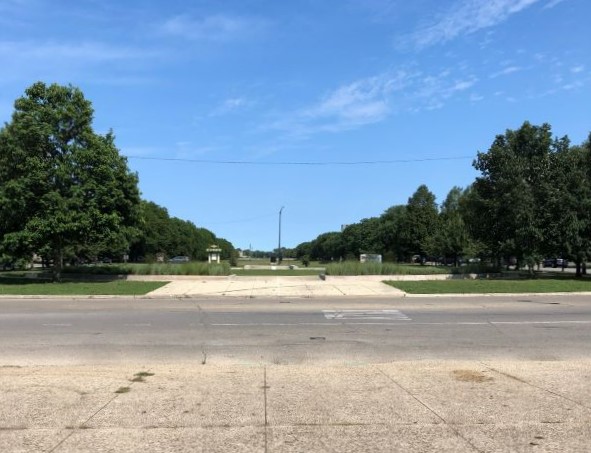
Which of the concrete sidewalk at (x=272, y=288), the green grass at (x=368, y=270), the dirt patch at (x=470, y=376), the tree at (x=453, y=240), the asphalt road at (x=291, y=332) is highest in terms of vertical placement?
the tree at (x=453, y=240)

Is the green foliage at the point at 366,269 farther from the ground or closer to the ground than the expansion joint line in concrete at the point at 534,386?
farther from the ground

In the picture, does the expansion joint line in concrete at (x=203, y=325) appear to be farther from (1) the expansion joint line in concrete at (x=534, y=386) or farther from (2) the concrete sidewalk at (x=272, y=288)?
(2) the concrete sidewalk at (x=272, y=288)

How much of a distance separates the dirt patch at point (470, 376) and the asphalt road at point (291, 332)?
197 cm

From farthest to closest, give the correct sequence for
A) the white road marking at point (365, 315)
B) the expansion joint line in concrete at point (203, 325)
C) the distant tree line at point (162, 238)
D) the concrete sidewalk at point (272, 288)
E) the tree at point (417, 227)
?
the distant tree line at point (162, 238)
the tree at point (417, 227)
the concrete sidewalk at point (272, 288)
the white road marking at point (365, 315)
the expansion joint line in concrete at point (203, 325)

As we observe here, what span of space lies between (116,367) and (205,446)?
453 cm

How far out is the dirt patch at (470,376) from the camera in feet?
24.8

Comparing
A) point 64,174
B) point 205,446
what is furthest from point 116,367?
point 64,174

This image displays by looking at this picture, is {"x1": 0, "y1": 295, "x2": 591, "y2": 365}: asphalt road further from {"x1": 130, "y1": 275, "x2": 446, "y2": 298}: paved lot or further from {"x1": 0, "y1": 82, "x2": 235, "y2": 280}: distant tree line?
{"x1": 0, "y1": 82, "x2": 235, "y2": 280}: distant tree line

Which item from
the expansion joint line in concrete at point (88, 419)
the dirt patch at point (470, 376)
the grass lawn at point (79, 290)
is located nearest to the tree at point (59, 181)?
the grass lawn at point (79, 290)

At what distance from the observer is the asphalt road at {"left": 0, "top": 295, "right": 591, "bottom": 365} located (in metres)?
10.4

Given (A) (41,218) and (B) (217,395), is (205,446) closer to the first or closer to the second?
(B) (217,395)

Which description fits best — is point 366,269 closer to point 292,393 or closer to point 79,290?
point 79,290

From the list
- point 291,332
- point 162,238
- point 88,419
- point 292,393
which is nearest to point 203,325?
point 291,332

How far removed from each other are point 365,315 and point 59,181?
21.0 metres
